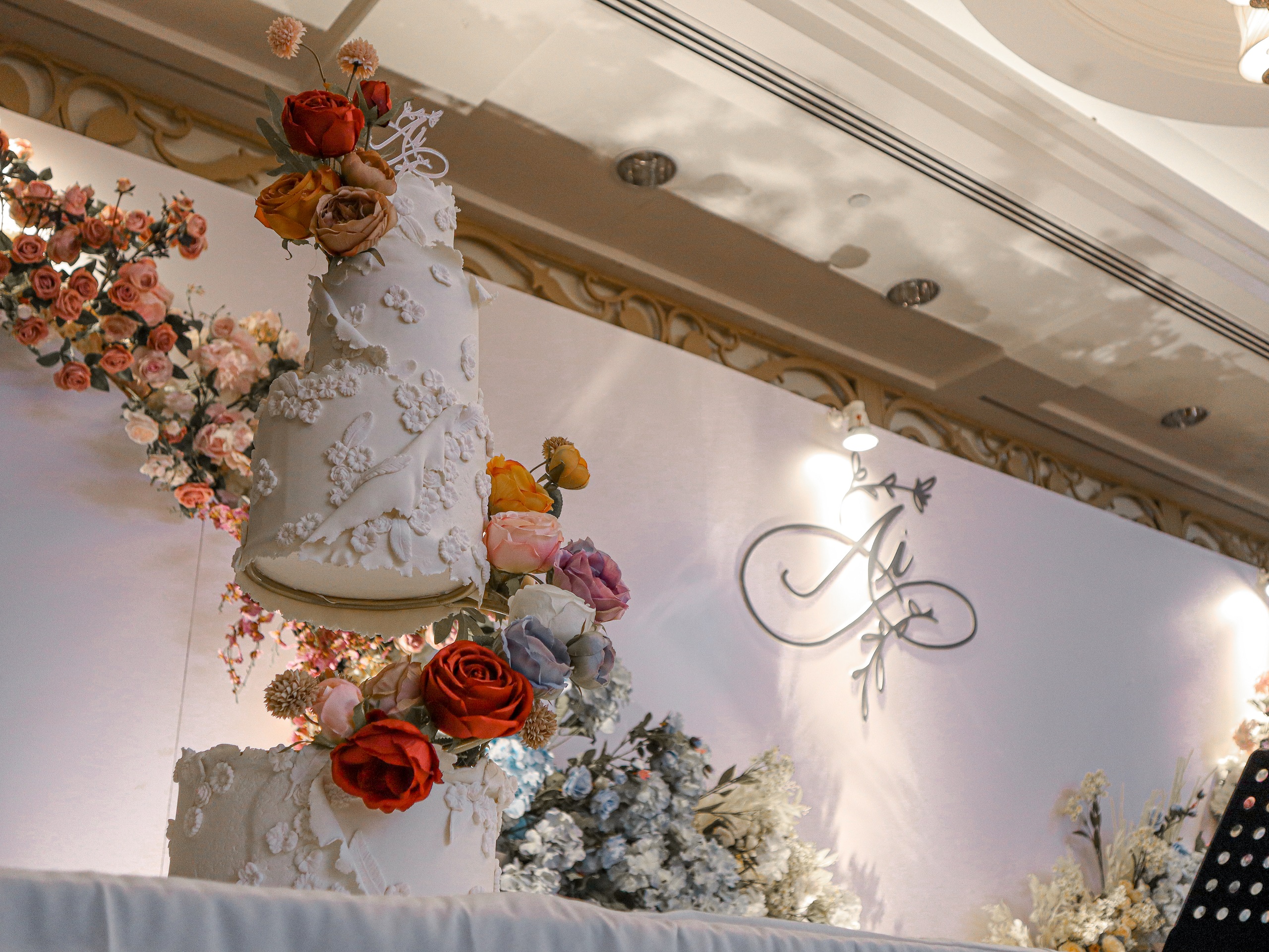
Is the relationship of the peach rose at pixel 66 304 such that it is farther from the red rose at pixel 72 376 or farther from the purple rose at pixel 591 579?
the purple rose at pixel 591 579

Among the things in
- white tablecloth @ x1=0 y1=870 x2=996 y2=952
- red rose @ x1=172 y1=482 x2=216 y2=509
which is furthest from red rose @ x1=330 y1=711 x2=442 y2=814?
red rose @ x1=172 y1=482 x2=216 y2=509

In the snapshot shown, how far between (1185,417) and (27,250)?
447cm

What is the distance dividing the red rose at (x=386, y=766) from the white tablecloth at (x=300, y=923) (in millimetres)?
448

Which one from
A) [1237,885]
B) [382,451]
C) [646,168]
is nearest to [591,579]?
[382,451]

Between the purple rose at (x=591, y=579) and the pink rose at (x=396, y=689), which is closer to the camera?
the pink rose at (x=396, y=689)

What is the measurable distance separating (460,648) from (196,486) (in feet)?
4.24

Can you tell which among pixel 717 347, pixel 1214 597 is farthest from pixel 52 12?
pixel 1214 597

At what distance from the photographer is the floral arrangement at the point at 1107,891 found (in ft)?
11.2

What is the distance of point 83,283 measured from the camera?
225 centimetres

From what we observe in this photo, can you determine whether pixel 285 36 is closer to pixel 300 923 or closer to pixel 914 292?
pixel 300 923

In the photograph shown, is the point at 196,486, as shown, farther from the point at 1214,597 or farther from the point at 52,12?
the point at 1214,597

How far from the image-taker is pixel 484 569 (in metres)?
1.31

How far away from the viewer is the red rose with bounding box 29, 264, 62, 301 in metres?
2.23

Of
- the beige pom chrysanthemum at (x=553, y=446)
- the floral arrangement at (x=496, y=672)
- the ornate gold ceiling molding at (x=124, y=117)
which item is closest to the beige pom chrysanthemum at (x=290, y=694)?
the floral arrangement at (x=496, y=672)
